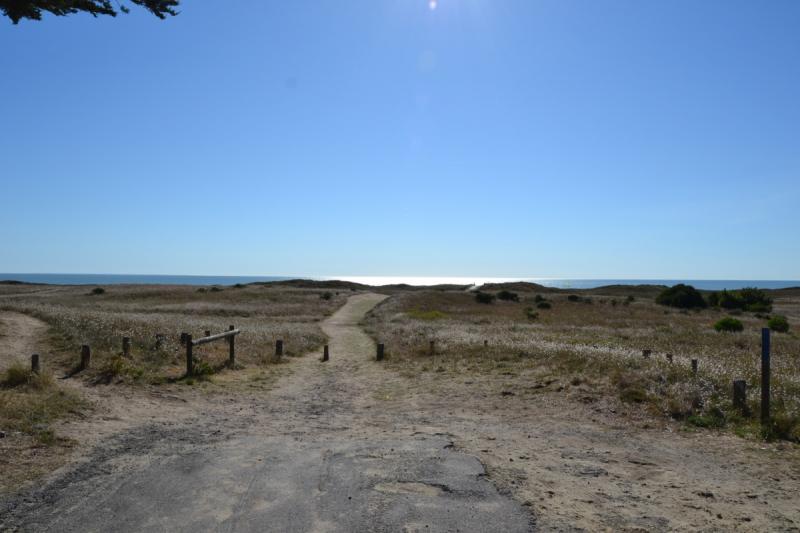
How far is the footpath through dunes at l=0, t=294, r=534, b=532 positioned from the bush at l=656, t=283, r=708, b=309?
69.7 metres

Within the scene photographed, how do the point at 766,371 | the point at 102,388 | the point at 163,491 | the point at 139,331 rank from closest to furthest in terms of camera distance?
the point at 163,491 < the point at 766,371 < the point at 102,388 < the point at 139,331

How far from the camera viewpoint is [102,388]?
51.2 ft

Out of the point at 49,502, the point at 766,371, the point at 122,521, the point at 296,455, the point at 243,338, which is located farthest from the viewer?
the point at 243,338

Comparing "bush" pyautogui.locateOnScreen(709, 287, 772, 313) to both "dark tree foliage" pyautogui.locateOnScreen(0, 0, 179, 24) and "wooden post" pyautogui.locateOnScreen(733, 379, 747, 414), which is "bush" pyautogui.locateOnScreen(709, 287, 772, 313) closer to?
"wooden post" pyautogui.locateOnScreen(733, 379, 747, 414)

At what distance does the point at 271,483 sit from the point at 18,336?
23284 mm

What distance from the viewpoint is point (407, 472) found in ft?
28.5

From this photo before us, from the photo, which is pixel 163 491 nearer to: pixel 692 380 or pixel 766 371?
pixel 766 371

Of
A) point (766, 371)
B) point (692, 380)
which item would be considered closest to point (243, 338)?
point (692, 380)

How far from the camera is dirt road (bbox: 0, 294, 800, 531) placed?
6.94 metres

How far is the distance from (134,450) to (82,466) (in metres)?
1.12

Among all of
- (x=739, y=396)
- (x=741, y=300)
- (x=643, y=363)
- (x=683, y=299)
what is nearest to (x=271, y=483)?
(x=739, y=396)

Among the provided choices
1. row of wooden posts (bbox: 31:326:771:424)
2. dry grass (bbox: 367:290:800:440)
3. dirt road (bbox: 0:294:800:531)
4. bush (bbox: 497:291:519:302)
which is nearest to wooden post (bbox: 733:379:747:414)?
row of wooden posts (bbox: 31:326:771:424)

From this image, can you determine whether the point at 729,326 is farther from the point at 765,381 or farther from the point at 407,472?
the point at 407,472

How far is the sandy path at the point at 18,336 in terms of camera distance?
20.0 m
